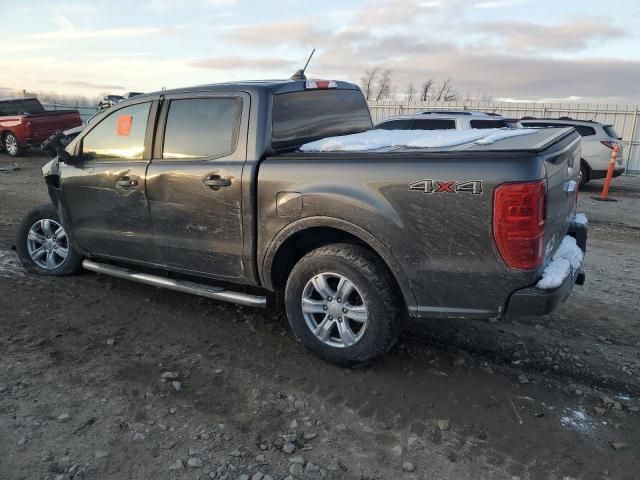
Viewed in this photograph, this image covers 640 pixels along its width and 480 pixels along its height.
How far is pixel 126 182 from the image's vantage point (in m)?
4.21

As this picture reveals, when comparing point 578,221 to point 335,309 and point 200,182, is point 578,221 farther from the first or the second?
point 200,182

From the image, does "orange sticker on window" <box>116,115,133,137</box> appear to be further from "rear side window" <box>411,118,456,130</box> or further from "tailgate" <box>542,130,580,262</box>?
"rear side window" <box>411,118,456,130</box>

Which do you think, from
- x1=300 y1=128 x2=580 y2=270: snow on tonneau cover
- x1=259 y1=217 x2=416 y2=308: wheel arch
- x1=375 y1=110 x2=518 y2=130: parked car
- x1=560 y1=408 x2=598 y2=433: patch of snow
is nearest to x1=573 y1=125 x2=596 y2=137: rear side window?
x1=375 y1=110 x2=518 y2=130: parked car

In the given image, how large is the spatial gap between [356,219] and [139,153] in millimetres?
2047

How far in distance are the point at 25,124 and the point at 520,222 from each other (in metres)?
16.5

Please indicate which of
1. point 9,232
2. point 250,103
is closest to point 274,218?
point 250,103

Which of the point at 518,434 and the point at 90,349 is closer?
the point at 518,434

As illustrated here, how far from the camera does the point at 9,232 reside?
23.2 feet

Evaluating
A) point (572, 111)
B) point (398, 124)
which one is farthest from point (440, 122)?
point (572, 111)

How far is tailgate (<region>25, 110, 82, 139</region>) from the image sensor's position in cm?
1576

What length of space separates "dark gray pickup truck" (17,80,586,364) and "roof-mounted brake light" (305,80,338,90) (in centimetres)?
1

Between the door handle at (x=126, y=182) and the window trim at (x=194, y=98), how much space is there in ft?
0.80

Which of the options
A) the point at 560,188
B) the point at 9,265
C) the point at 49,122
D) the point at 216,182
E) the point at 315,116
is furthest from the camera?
the point at 49,122

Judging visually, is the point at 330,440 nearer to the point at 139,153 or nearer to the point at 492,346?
the point at 492,346
